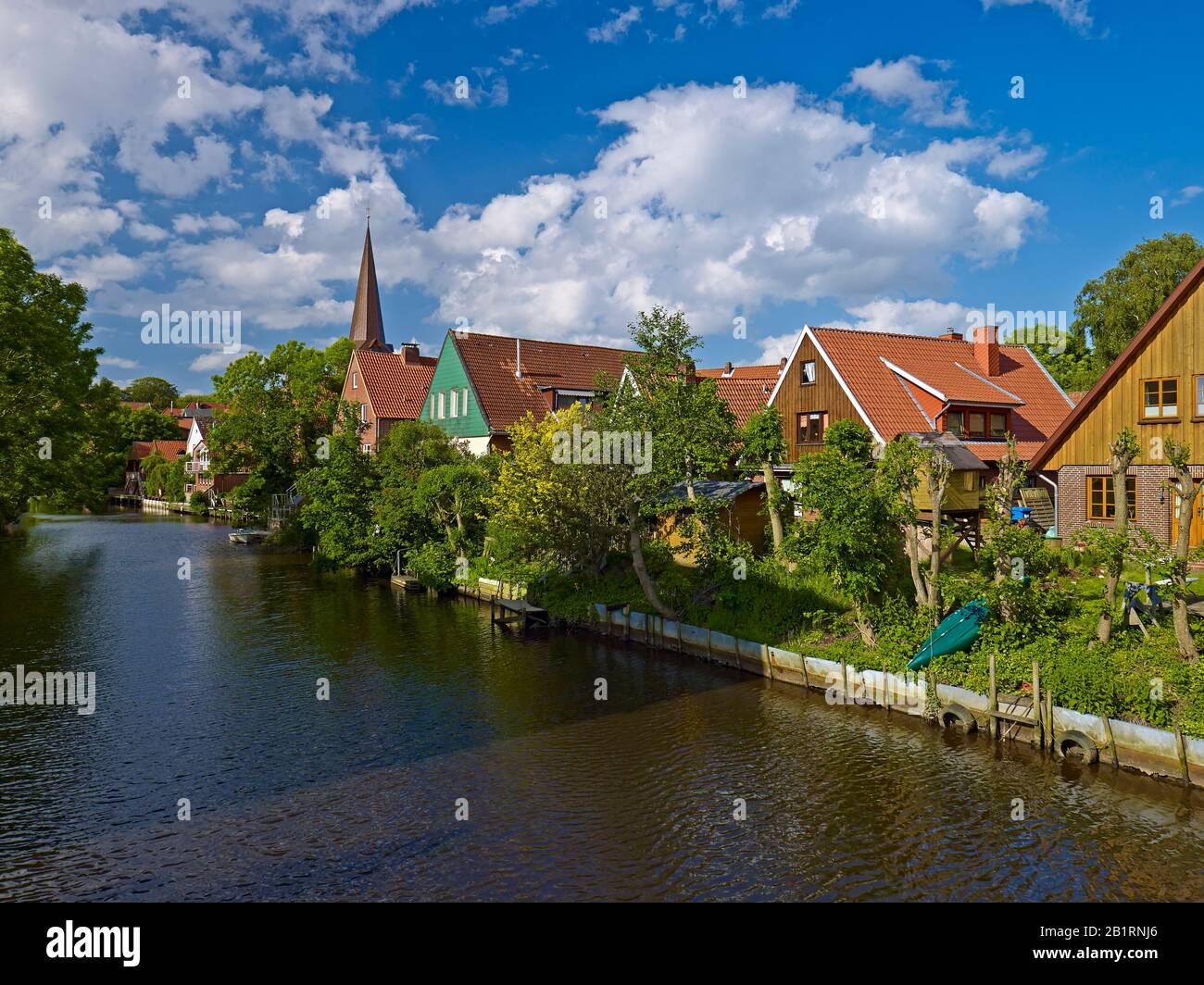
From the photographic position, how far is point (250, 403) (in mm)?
74312

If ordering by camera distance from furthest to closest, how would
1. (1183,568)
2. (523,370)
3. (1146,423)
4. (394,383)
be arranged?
1. (394,383)
2. (523,370)
3. (1146,423)
4. (1183,568)

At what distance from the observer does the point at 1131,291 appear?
188 feet

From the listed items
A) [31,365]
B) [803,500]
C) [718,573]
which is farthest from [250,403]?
[803,500]

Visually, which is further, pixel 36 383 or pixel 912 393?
pixel 912 393

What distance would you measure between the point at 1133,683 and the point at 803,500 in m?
9.93

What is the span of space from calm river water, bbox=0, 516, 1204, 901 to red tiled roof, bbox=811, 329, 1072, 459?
16879 millimetres

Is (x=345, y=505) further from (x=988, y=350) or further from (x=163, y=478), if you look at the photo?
(x=163, y=478)

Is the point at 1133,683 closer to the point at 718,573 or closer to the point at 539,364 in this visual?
the point at 718,573

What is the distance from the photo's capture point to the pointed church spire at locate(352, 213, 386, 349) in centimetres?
9444

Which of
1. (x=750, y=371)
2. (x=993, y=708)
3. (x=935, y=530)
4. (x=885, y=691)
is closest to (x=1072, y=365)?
(x=750, y=371)

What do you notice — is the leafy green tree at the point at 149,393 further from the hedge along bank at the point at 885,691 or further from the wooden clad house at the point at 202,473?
the hedge along bank at the point at 885,691

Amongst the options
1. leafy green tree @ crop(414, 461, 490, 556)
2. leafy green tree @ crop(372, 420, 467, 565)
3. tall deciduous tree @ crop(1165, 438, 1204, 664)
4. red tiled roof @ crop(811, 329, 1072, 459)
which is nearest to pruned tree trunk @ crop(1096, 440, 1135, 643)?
tall deciduous tree @ crop(1165, 438, 1204, 664)

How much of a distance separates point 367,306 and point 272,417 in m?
Answer: 25.8
